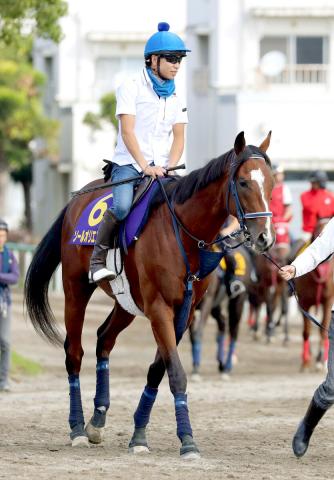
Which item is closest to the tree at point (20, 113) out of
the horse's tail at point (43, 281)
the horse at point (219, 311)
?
the horse at point (219, 311)

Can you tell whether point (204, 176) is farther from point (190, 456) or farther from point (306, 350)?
A: point (306, 350)

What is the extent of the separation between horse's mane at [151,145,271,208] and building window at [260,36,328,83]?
85.7 feet

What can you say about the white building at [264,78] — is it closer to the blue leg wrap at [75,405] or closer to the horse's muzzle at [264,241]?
the blue leg wrap at [75,405]

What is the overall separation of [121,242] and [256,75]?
25.1m

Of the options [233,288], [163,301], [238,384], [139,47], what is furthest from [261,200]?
[139,47]

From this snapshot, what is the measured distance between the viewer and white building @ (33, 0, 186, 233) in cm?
4069

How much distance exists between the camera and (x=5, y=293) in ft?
52.1

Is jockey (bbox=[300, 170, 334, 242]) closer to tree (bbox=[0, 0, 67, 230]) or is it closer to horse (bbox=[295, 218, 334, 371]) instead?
horse (bbox=[295, 218, 334, 371])

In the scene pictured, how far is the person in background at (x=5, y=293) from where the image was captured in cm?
1566

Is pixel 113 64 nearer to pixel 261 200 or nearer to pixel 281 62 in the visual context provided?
pixel 281 62

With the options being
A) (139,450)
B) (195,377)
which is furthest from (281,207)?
(139,450)

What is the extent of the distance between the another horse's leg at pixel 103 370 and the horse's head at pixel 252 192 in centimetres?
201

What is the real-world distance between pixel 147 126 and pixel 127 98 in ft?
1.02

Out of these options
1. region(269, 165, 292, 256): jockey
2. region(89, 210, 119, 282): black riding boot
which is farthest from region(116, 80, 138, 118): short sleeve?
region(269, 165, 292, 256): jockey
